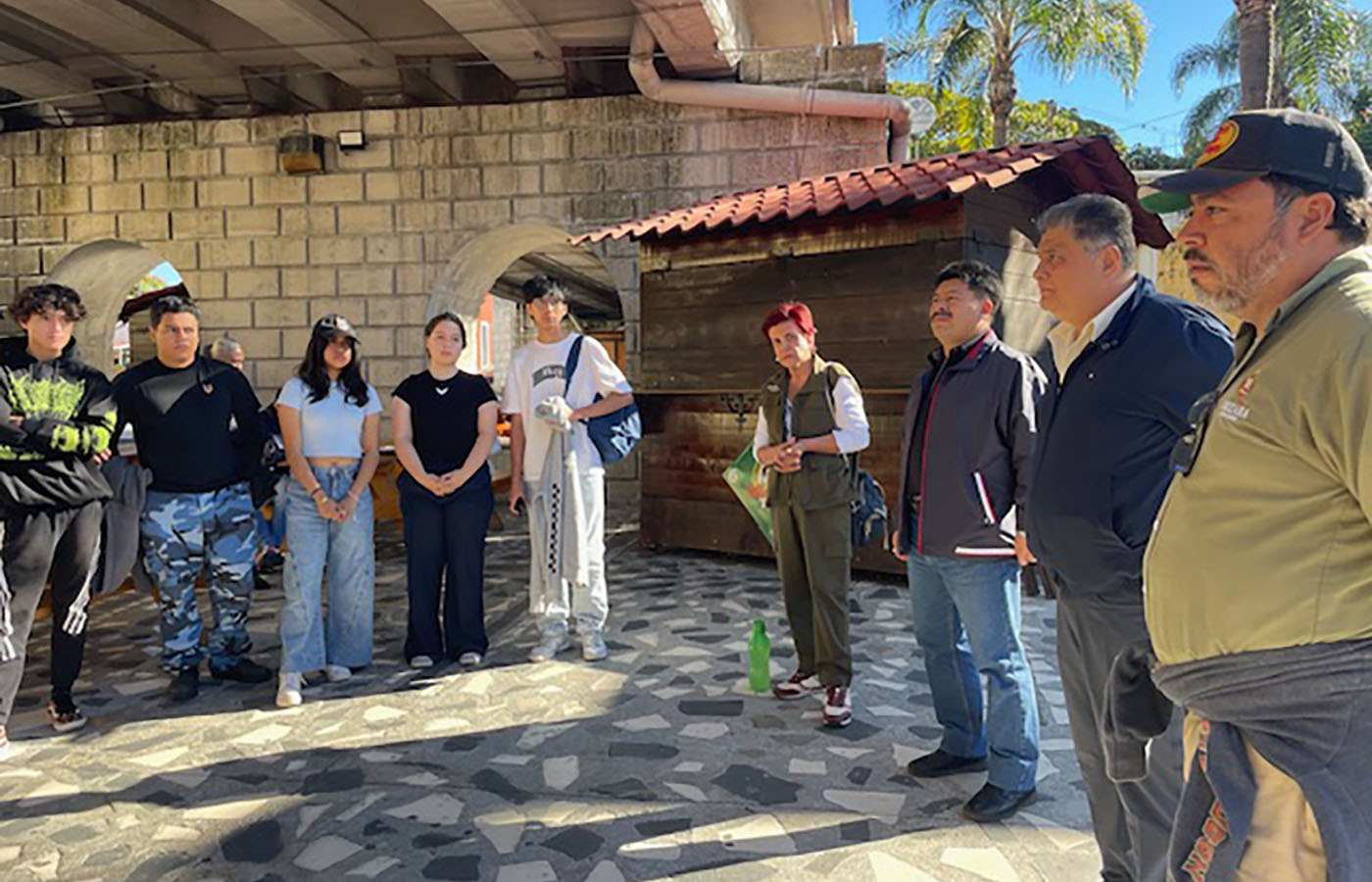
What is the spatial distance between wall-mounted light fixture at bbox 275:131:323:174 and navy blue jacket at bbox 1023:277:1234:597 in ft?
32.7

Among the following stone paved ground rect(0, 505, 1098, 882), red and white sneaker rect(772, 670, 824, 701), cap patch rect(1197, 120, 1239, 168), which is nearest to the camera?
cap patch rect(1197, 120, 1239, 168)

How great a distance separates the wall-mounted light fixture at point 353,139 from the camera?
10250 mm

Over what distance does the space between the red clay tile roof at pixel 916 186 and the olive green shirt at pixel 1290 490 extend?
4.96m

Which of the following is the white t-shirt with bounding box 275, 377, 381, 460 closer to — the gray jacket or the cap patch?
the gray jacket

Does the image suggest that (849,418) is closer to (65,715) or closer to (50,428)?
(50,428)

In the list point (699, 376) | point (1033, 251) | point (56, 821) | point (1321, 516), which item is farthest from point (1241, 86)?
point (56, 821)

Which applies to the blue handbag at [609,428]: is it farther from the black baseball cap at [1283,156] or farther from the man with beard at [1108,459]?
the black baseball cap at [1283,156]

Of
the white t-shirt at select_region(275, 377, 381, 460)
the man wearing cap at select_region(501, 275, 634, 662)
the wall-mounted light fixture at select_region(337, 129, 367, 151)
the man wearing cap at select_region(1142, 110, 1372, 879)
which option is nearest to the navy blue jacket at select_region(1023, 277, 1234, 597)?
the man wearing cap at select_region(1142, 110, 1372, 879)

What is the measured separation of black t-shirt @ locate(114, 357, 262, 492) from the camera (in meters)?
4.39

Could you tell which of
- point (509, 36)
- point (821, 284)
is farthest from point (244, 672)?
point (509, 36)

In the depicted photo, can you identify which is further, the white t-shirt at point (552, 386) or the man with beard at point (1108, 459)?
the white t-shirt at point (552, 386)

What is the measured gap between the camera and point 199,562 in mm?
4559

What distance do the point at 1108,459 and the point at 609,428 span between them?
126 inches

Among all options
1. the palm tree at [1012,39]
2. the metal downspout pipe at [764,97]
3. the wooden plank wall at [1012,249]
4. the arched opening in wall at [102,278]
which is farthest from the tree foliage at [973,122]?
the arched opening in wall at [102,278]
